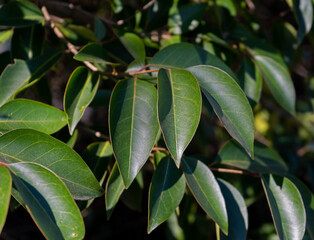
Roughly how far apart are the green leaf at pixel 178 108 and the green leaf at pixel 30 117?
235 mm

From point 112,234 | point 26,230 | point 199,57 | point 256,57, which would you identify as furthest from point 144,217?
point 199,57

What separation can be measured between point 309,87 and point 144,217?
1234mm

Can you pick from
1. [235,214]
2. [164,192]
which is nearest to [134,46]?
[164,192]

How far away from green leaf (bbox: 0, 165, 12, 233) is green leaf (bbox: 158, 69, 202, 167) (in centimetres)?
26

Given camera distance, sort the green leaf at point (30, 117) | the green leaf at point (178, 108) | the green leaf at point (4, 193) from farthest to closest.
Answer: the green leaf at point (30, 117)
the green leaf at point (178, 108)
the green leaf at point (4, 193)

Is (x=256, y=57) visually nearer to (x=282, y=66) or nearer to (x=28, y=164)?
(x=282, y=66)

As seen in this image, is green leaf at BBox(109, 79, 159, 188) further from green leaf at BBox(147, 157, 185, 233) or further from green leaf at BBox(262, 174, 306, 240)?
green leaf at BBox(262, 174, 306, 240)

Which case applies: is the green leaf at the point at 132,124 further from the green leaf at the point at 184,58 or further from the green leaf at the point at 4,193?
the green leaf at the point at 4,193

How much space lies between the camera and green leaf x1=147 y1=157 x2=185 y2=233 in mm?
721

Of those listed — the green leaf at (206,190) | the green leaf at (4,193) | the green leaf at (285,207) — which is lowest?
the green leaf at (285,207)

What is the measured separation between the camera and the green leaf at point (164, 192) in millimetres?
721

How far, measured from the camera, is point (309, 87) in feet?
4.91

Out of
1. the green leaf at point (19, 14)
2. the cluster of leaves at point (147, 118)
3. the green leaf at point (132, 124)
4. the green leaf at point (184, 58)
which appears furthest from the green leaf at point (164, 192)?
the green leaf at point (19, 14)

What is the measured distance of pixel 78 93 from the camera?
797 mm
